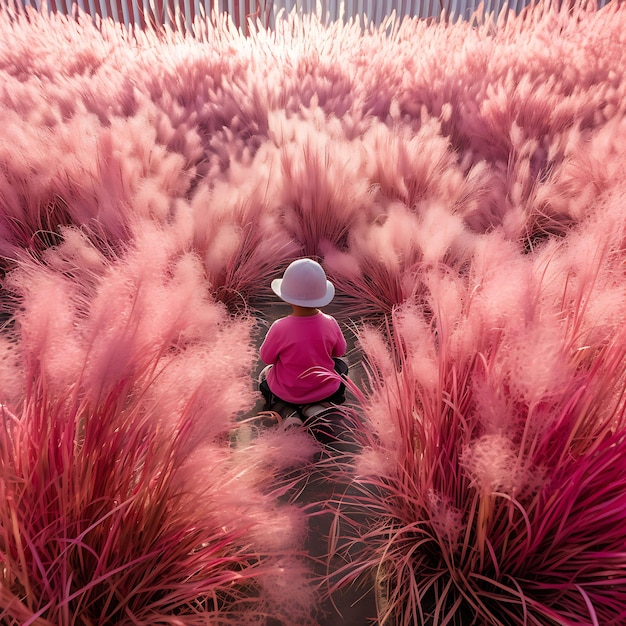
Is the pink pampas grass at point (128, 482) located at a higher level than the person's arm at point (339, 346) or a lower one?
higher

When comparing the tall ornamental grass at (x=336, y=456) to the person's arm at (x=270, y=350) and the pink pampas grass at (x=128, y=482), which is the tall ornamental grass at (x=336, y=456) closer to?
the pink pampas grass at (x=128, y=482)

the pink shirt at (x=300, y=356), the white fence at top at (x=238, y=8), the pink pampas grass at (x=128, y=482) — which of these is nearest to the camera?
the pink pampas grass at (x=128, y=482)

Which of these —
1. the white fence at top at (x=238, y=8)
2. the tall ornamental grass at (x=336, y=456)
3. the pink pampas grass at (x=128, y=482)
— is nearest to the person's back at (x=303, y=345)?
the tall ornamental grass at (x=336, y=456)

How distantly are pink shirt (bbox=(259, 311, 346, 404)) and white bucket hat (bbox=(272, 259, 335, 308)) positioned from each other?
0.05 m

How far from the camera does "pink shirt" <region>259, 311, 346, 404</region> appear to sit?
3.84ft

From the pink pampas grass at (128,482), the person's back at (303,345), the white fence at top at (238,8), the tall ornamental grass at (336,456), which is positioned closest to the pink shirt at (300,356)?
the person's back at (303,345)

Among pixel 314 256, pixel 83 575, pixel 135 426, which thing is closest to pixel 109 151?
pixel 314 256

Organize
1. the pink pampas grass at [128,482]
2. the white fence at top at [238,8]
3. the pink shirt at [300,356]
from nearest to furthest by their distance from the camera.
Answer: the pink pampas grass at [128,482] < the pink shirt at [300,356] < the white fence at top at [238,8]

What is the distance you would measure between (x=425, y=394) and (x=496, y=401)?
19 centimetres

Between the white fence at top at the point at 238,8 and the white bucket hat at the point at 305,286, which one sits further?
the white fence at top at the point at 238,8

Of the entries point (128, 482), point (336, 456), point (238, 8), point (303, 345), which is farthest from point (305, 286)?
point (238, 8)

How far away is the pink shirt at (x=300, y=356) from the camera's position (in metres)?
1.17

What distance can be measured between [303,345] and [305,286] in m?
0.15

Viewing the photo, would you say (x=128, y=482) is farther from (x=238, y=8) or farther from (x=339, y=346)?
(x=238, y=8)
